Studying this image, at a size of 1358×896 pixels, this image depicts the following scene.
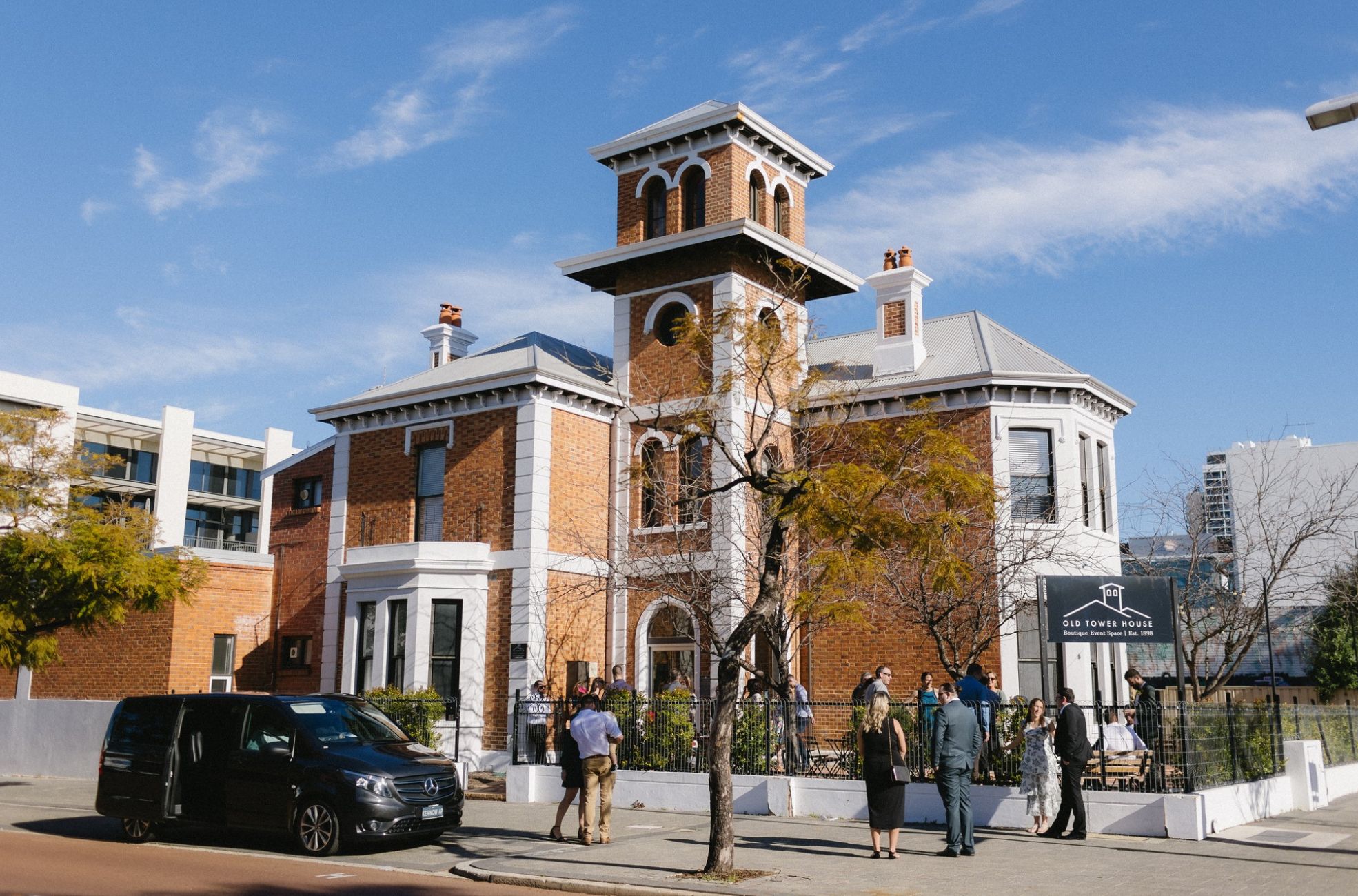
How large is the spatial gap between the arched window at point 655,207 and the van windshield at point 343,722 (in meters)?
13.9

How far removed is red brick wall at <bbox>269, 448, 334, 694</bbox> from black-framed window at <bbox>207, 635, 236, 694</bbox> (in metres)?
1.03

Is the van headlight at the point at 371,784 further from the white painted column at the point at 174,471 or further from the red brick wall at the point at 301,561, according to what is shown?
the white painted column at the point at 174,471

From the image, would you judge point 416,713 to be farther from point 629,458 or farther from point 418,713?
point 629,458

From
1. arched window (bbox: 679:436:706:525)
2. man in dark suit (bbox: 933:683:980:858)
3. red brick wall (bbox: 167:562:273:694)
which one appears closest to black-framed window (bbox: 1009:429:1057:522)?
arched window (bbox: 679:436:706:525)

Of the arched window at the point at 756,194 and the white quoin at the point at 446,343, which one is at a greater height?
the arched window at the point at 756,194

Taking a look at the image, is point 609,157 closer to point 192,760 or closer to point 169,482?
point 192,760

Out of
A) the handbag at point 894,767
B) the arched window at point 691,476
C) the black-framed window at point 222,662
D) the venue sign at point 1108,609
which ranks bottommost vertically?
the handbag at point 894,767

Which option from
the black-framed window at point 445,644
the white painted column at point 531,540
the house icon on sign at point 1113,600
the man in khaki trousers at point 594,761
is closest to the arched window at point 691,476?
the white painted column at point 531,540

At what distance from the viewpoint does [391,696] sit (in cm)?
2047

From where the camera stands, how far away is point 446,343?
29.8 m

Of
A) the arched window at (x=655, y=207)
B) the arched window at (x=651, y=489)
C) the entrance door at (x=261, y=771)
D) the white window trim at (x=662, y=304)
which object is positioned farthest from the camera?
the arched window at (x=655, y=207)

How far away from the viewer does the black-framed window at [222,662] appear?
26.1m

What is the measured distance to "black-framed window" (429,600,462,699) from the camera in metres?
22.9

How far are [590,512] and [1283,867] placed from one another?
1519 cm
